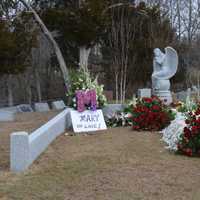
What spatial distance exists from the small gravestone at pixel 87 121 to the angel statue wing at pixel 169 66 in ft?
13.3

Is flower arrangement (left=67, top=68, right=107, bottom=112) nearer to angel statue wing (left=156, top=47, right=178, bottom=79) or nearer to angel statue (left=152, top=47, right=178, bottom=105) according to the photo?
angel statue (left=152, top=47, right=178, bottom=105)

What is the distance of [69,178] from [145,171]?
3.34ft

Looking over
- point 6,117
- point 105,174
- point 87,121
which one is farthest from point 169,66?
point 105,174

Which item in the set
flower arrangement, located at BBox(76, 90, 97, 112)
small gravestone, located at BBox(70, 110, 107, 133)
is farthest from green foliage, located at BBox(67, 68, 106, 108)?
small gravestone, located at BBox(70, 110, 107, 133)

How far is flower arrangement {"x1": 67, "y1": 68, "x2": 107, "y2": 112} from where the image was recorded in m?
9.39

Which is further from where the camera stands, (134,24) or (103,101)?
(134,24)

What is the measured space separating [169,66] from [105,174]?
840 centimetres

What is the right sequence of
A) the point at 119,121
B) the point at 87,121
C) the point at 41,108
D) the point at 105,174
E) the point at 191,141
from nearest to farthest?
the point at 105,174, the point at 191,141, the point at 87,121, the point at 119,121, the point at 41,108

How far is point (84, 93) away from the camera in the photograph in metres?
9.62

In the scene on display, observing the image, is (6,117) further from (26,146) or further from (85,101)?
(26,146)

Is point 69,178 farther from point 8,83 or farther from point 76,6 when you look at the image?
point 8,83

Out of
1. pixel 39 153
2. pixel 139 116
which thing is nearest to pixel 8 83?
pixel 139 116

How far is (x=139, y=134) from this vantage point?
823 centimetres

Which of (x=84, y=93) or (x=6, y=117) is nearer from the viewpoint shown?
(x=84, y=93)
